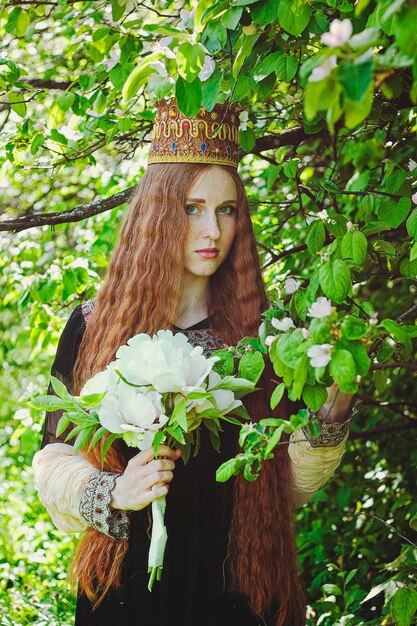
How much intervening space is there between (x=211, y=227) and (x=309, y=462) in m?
0.57

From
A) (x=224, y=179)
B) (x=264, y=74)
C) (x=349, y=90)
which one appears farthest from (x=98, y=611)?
(x=349, y=90)

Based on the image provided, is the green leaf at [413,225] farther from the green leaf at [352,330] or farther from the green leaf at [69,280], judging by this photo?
the green leaf at [69,280]

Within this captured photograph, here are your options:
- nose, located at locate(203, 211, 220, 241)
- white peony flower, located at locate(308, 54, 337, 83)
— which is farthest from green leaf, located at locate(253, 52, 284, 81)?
white peony flower, located at locate(308, 54, 337, 83)

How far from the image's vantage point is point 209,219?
199 cm

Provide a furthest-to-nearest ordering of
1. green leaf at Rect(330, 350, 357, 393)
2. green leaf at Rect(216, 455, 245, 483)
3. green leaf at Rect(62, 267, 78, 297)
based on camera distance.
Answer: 1. green leaf at Rect(62, 267, 78, 297)
2. green leaf at Rect(216, 455, 245, 483)
3. green leaf at Rect(330, 350, 357, 393)

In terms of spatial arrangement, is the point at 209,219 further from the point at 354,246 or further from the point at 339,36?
the point at 339,36

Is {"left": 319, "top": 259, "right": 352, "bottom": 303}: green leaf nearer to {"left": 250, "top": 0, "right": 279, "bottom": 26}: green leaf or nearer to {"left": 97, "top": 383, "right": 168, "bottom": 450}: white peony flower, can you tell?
{"left": 97, "top": 383, "right": 168, "bottom": 450}: white peony flower

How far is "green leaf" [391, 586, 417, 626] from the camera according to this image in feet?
5.97

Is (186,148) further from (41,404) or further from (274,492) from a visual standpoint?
(274,492)

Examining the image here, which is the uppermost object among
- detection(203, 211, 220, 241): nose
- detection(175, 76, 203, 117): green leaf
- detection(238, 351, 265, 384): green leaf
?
detection(175, 76, 203, 117): green leaf

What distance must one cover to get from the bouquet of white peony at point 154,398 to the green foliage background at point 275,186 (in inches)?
9.4

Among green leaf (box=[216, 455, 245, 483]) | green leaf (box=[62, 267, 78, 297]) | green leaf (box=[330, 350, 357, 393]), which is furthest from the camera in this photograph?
green leaf (box=[62, 267, 78, 297])

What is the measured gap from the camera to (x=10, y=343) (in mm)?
4520

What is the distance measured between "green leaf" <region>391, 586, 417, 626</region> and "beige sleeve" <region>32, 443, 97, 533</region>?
685 mm
